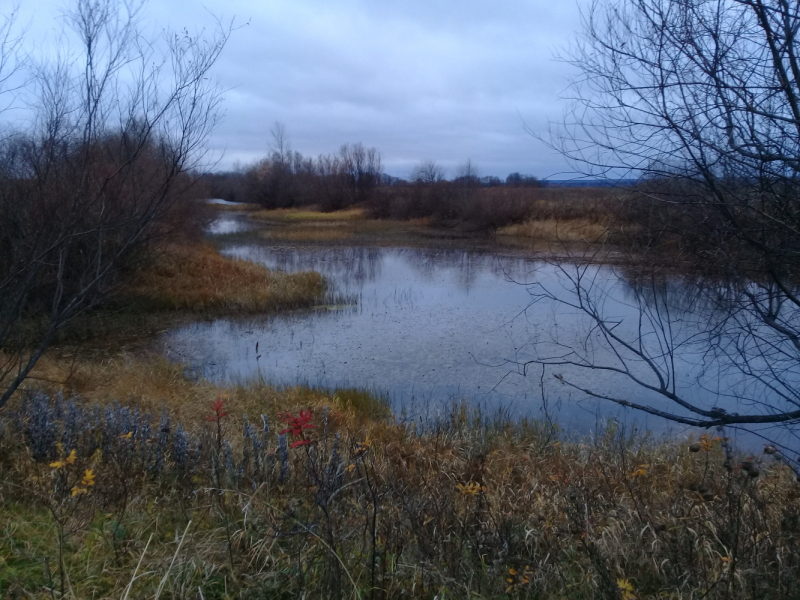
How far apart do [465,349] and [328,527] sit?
358 inches

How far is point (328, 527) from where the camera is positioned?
2.58 m

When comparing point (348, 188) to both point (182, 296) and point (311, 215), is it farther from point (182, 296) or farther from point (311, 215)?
point (182, 296)

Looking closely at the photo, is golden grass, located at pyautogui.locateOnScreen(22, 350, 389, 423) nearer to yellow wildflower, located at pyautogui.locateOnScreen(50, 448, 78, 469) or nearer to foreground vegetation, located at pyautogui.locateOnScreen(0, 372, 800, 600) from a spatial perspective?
foreground vegetation, located at pyautogui.locateOnScreen(0, 372, 800, 600)

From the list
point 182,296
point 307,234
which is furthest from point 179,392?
point 307,234

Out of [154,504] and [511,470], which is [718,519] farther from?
[154,504]

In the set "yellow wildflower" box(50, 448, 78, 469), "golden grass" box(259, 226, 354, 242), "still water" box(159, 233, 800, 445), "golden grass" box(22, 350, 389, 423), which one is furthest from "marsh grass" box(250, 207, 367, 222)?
"yellow wildflower" box(50, 448, 78, 469)

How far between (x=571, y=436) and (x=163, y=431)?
5.01 meters

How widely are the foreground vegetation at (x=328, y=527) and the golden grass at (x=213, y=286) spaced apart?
10130 millimetres

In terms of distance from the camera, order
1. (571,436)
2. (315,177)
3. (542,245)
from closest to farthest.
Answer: (571,436), (542,245), (315,177)

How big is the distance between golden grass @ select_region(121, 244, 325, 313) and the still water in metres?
0.91

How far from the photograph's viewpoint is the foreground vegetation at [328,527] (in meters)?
2.69

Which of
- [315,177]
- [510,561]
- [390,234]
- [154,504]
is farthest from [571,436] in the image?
[315,177]

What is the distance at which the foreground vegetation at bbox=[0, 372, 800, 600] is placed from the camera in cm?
269

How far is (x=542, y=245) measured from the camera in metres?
27.3
